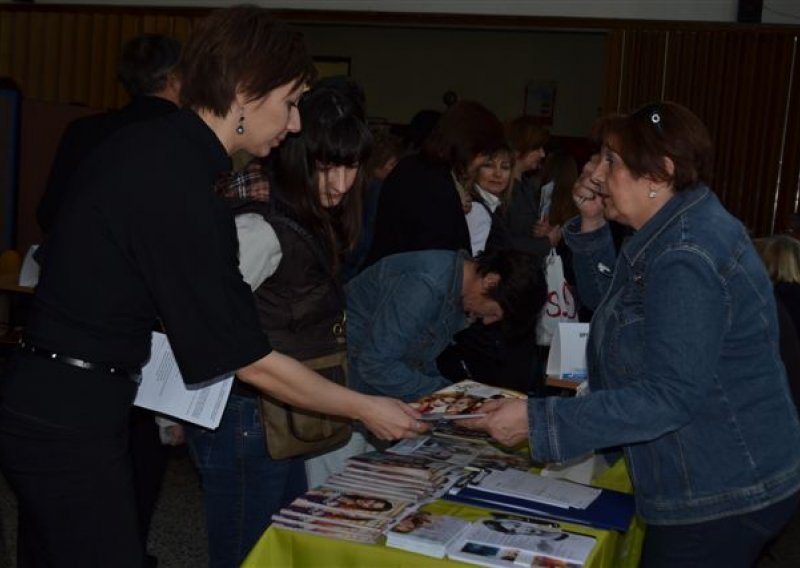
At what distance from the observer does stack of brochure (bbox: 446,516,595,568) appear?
1.95 meters

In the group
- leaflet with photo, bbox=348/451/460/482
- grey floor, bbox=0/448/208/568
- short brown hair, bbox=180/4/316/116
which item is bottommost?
grey floor, bbox=0/448/208/568

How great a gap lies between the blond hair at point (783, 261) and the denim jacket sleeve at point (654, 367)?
211 cm

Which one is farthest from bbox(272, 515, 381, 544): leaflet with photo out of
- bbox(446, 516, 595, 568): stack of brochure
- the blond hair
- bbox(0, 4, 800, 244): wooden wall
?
bbox(0, 4, 800, 244): wooden wall

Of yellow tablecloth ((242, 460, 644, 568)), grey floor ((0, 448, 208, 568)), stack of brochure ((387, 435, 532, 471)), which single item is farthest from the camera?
grey floor ((0, 448, 208, 568))

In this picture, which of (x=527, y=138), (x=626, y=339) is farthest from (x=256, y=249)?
(x=527, y=138)

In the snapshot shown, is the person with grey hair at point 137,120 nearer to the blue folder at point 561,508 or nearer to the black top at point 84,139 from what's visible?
the black top at point 84,139

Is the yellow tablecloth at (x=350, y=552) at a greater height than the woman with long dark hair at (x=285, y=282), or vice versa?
the woman with long dark hair at (x=285, y=282)

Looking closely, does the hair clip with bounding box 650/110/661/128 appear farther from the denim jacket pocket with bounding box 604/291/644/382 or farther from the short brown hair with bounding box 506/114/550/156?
the short brown hair with bounding box 506/114/550/156

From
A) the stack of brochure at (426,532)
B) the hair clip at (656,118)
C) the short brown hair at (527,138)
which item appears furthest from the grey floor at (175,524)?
the short brown hair at (527,138)

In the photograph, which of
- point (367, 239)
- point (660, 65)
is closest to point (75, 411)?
point (367, 239)

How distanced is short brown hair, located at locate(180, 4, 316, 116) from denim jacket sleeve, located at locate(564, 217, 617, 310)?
1.06 meters

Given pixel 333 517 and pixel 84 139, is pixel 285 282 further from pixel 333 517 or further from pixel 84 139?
pixel 84 139

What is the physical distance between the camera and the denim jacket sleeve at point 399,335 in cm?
271

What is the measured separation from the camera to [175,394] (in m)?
2.29
